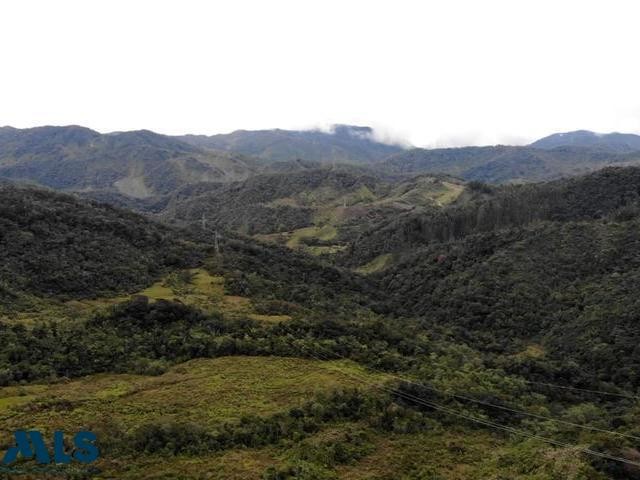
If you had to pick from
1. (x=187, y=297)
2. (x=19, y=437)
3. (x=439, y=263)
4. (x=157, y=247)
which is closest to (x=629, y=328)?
(x=439, y=263)

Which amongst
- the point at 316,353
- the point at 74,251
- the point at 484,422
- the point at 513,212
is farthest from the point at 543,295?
the point at 74,251

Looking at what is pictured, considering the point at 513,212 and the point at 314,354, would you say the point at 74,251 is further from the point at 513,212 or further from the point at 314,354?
the point at 513,212

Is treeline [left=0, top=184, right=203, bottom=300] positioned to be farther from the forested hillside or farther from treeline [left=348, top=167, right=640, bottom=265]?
treeline [left=348, top=167, right=640, bottom=265]

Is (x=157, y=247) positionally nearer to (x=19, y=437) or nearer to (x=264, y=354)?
(x=264, y=354)

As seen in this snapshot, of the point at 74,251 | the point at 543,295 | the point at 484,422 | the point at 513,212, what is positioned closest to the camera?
the point at 484,422

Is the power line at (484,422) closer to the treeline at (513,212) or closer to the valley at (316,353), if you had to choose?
the valley at (316,353)

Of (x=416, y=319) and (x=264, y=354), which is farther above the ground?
(x=264, y=354)

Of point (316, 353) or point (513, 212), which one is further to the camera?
point (513, 212)

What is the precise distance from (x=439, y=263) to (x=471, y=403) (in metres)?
61.1

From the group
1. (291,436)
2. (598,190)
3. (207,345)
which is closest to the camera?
(291,436)

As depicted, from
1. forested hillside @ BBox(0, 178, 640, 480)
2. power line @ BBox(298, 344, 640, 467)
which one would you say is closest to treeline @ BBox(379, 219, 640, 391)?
forested hillside @ BBox(0, 178, 640, 480)

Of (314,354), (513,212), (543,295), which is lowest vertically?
(543,295)

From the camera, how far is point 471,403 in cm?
4259

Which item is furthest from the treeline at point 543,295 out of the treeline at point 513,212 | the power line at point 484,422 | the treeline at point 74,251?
the treeline at point 74,251
